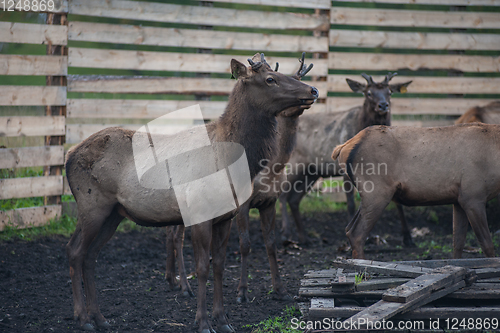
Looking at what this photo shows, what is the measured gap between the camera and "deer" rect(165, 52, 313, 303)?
19.4 ft

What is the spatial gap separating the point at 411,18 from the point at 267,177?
6.42m

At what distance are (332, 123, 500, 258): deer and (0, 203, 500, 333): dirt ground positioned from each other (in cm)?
117

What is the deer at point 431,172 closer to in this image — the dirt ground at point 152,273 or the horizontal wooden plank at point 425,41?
the dirt ground at point 152,273

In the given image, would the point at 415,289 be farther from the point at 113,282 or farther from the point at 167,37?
the point at 167,37

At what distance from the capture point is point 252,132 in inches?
193

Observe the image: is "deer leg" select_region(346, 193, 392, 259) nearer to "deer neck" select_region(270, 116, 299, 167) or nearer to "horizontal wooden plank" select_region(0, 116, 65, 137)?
"deer neck" select_region(270, 116, 299, 167)

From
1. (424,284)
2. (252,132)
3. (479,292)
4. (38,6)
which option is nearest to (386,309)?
(424,284)

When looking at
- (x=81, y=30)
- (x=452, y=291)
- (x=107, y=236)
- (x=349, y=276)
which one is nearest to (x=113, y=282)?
(x=107, y=236)

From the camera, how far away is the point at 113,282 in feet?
20.6

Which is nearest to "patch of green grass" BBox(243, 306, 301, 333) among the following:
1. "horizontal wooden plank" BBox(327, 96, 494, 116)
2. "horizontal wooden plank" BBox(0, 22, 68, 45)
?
"horizontal wooden plank" BBox(0, 22, 68, 45)

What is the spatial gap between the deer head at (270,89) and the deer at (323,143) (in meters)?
3.36

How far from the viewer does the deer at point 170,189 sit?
4.87m

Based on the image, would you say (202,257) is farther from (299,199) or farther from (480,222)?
(299,199)

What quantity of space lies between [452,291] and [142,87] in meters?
6.53
